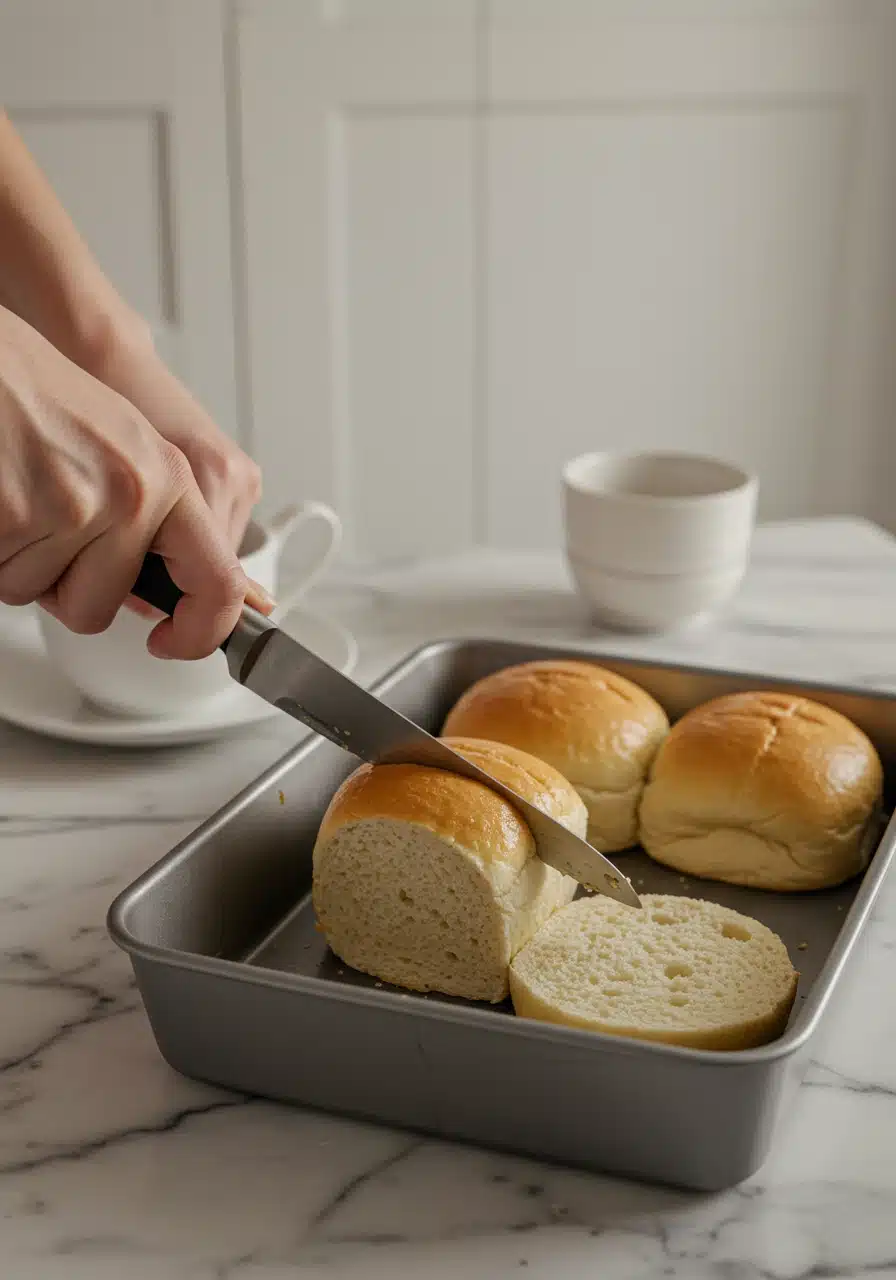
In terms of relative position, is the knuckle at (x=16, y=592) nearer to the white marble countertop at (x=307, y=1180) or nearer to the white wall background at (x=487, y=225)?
the white marble countertop at (x=307, y=1180)

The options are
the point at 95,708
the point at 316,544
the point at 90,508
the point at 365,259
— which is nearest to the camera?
the point at 90,508

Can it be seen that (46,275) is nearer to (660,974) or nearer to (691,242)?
(660,974)

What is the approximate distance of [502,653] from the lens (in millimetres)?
1201

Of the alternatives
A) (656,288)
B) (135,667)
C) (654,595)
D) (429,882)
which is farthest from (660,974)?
(656,288)

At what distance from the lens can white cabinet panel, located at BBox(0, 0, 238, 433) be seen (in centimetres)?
251

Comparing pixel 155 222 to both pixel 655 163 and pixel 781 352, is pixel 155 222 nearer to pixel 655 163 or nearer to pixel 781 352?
pixel 655 163

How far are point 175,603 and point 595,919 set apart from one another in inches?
12.6

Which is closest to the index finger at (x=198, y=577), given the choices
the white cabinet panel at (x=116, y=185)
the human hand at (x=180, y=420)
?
the human hand at (x=180, y=420)

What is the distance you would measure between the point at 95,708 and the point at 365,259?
1.76 metres

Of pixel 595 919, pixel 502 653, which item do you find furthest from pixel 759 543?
pixel 595 919

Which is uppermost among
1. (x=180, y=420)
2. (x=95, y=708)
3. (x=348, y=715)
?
(x=180, y=420)

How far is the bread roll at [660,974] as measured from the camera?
747 millimetres

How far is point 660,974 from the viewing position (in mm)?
802

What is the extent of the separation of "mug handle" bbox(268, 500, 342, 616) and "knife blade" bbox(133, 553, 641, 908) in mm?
342
